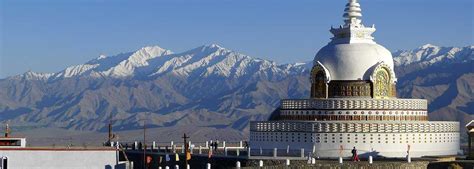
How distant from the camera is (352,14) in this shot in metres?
116

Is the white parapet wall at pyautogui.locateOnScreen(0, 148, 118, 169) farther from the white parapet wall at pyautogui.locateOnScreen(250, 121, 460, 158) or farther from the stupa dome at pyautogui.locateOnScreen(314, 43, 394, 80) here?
the stupa dome at pyautogui.locateOnScreen(314, 43, 394, 80)

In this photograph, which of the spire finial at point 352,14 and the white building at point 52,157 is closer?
the white building at point 52,157

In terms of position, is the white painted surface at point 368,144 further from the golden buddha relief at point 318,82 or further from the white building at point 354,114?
the golden buddha relief at point 318,82

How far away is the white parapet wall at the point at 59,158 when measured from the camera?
309 feet

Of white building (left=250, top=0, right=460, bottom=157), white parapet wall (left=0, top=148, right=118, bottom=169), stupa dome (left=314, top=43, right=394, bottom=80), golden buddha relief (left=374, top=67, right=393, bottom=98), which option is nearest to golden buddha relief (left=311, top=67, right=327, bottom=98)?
white building (left=250, top=0, right=460, bottom=157)

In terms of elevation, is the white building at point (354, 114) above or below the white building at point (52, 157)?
above

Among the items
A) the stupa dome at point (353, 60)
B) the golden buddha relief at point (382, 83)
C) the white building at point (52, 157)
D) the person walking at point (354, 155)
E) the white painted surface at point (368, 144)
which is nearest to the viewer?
the white building at point (52, 157)

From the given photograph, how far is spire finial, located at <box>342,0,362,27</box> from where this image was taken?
4577 inches

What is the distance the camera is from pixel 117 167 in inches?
3883

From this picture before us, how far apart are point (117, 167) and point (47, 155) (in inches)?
234

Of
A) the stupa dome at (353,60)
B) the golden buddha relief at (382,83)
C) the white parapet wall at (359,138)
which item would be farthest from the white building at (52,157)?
the golden buddha relief at (382,83)

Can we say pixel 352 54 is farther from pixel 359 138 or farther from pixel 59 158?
pixel 59 158

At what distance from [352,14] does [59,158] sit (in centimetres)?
3357

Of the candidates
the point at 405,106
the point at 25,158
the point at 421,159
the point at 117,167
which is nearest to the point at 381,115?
the point at 405,106
